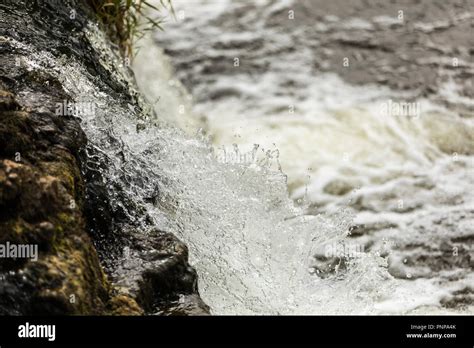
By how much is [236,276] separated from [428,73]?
4028 millimetres

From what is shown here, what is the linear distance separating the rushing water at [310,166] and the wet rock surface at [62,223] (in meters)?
0.43

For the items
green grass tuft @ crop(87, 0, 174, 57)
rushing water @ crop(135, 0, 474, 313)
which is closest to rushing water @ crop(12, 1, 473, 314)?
rushing water @ crop(135, 0, 474, 313)

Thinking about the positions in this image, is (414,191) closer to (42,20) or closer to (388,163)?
(388,163)

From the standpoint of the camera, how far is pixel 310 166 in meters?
5.87

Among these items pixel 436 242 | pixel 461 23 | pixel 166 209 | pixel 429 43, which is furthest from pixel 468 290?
pixel 461 23

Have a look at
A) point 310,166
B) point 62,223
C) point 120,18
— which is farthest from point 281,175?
point 62,223

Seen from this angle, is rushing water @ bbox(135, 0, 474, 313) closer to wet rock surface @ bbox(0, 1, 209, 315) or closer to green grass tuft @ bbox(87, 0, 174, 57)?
wet rock surface @ bbox(0, 1, 209, 315)

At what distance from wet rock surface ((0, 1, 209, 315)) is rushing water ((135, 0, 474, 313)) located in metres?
0.43

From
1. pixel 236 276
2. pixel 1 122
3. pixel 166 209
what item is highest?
pixel 1 122

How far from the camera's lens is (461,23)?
766 centimetres

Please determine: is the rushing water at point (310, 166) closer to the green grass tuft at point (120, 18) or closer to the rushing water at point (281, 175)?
the rushing water at point (281, 175)

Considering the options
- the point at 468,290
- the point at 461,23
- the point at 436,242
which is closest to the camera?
the point at 468,290

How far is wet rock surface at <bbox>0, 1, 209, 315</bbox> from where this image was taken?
2645 millimetres

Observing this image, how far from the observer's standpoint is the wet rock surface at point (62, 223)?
8.68ft
